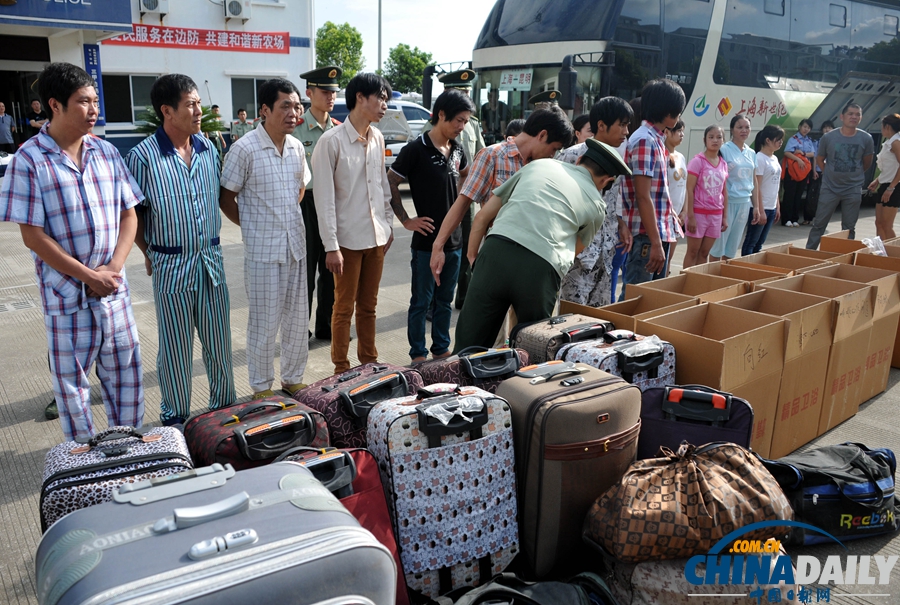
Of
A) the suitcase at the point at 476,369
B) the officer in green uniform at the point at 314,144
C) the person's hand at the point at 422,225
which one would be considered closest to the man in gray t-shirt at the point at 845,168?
the person's hand at the point at 422,225

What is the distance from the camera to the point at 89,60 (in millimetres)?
15359

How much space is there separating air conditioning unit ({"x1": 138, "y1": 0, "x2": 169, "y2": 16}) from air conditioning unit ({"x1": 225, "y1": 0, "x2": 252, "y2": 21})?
1.65 metres

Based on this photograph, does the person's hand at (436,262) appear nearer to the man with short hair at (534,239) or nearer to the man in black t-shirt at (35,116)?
the man with short hair at (534,239)

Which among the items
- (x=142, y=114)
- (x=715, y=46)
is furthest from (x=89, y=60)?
(x=715, y=46)

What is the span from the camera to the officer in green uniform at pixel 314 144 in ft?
15.1

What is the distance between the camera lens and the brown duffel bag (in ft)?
6.88

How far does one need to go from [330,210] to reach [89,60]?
585 inches

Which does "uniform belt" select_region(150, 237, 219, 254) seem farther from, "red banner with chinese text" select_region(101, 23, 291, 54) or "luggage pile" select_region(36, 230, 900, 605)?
"red banner with chinese text" select_region(101, 23, 291, 54)

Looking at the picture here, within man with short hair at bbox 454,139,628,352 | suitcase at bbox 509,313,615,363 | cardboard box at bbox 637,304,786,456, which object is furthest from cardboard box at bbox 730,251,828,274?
suitcase at bbox 509,313,615,363

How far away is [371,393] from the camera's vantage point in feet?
7.80

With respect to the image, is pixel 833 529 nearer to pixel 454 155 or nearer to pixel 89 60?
pixel 454 155

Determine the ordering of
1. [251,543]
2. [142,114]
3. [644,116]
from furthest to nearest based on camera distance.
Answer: [142,114] < [644,116] < [251,543]

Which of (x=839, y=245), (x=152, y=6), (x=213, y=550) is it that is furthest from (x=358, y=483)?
(x=152, y=6)

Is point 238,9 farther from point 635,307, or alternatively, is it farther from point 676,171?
point 635,307
